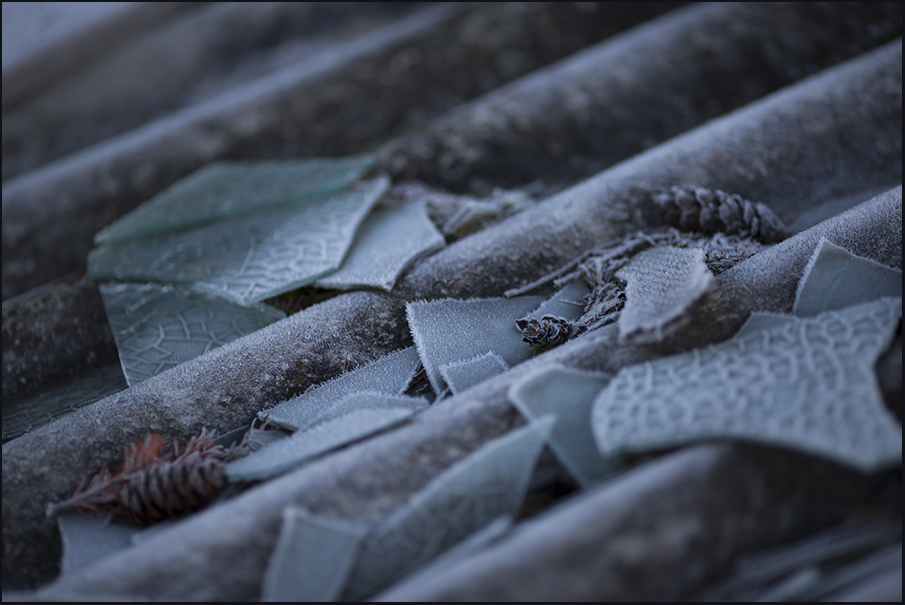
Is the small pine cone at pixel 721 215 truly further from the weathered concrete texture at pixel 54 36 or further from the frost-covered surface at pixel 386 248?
the weathered concrete texture at pixel 54 36

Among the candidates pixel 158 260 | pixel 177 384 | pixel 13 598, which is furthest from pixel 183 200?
pixel 13 598

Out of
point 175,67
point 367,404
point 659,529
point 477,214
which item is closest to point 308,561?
point 367,404

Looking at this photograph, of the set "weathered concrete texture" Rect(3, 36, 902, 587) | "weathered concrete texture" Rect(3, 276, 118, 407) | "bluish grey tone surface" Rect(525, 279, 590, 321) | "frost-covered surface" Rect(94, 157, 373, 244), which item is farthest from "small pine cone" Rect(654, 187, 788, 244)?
"weathered concrete texture" Rect(3, 276, 118, 407)

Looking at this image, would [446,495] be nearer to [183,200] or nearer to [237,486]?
[237,486]

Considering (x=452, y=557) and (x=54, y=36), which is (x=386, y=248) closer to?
(x=452, y=557)

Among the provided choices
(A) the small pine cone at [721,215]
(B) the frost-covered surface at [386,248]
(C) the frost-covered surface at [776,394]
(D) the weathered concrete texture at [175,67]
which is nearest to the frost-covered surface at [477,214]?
(B) the frost-covered surface at [386,248]
